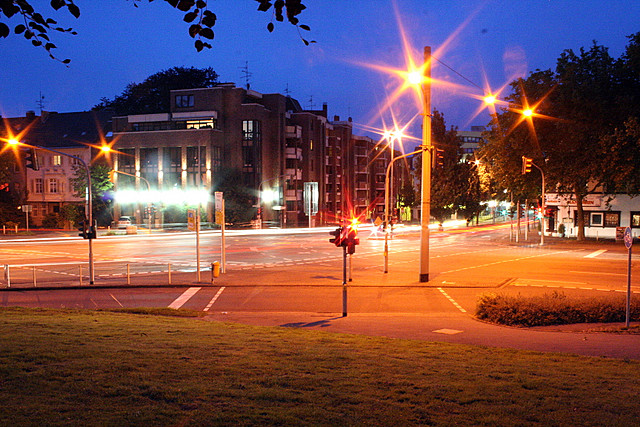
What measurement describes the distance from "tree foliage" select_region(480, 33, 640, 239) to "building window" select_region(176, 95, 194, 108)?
150ft

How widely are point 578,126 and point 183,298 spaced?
3662cm

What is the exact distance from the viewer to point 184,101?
80.7 metres

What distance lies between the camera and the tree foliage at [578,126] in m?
42.5

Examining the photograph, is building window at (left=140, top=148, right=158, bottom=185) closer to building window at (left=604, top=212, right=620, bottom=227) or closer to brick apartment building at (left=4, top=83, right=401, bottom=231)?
brick apartment building at (left=4, top=83, right=401, bottom=231)

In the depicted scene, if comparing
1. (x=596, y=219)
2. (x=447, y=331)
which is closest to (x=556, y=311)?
(x=447, y=331)

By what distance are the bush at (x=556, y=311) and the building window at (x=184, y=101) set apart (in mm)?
71319

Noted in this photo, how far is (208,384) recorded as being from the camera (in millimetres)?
6328

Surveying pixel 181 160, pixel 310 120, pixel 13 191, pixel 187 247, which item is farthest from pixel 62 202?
pixel 187 247

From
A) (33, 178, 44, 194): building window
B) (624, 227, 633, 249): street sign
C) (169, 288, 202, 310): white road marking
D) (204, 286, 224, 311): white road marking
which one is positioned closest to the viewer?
(624, 227, 633, 249): street sign

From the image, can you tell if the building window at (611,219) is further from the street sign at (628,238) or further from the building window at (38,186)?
the building window at (38,186)

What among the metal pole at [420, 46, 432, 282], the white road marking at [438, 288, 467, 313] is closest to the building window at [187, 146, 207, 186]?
the metal pole at [420, 46, 432, 282]

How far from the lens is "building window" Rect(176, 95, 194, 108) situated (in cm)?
8044

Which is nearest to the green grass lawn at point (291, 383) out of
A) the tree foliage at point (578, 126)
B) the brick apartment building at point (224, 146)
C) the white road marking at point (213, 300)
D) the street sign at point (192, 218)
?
the white road marking at point (213, 300)

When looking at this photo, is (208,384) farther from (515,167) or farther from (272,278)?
(515,167)
